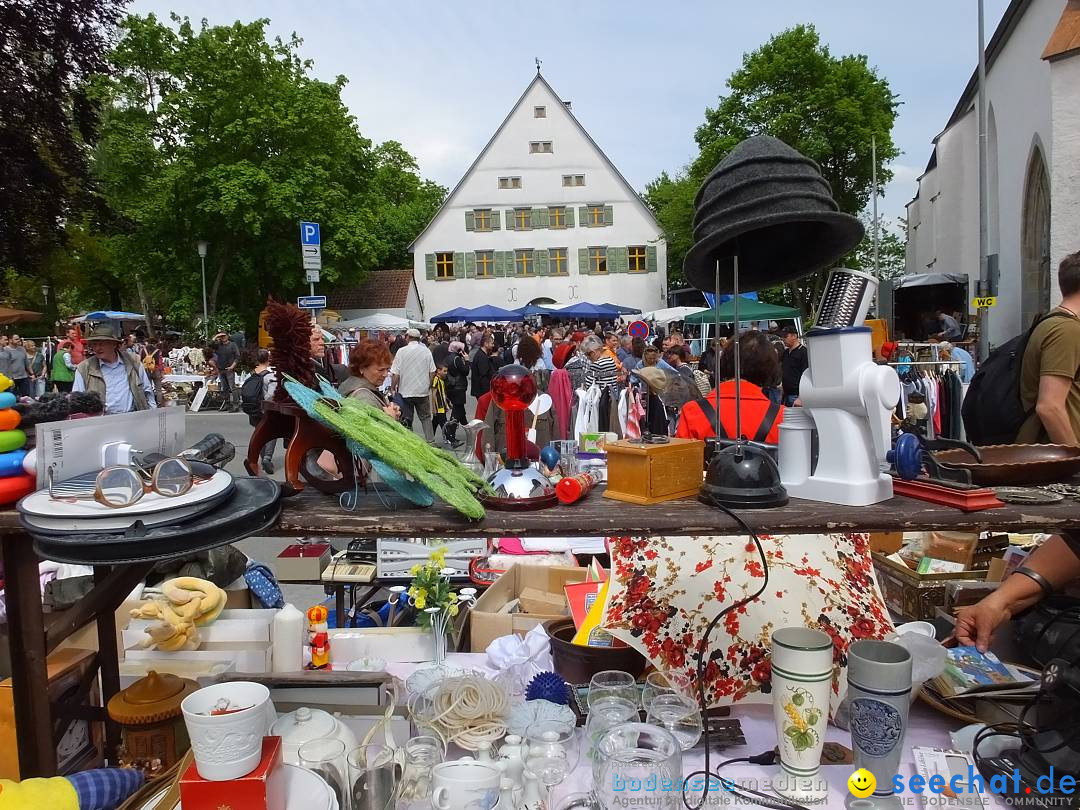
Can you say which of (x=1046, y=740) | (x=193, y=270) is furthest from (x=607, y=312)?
(x=1046, y=740)

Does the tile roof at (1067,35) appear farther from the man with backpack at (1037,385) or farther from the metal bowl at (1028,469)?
the metal bowl at (1028,469)

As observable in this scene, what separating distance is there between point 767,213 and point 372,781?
1494 mm

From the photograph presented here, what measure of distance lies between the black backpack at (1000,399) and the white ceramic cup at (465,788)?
256 centimetres

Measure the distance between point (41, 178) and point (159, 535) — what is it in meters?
13.6

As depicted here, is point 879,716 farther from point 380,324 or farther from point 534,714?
point 380,324

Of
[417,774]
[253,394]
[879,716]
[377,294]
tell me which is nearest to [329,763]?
[417,774]

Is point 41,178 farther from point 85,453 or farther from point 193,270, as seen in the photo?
point 193,270

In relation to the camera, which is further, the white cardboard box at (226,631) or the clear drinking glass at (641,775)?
the white cardboard box at (226,631)

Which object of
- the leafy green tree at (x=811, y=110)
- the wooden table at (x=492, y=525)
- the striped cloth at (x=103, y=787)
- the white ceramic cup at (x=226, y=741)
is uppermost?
the leafy green tree at (x=811, y=110)

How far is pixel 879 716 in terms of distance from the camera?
1.49 m

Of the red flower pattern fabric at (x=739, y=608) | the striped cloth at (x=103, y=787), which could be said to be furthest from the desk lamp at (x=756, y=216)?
the striped cloth at (x=103, y=787)

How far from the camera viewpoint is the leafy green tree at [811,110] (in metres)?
28.1

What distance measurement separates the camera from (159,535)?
1.36m

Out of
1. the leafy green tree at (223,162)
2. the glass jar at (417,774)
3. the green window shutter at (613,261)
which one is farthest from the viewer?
the green window shutter at (613,261)
